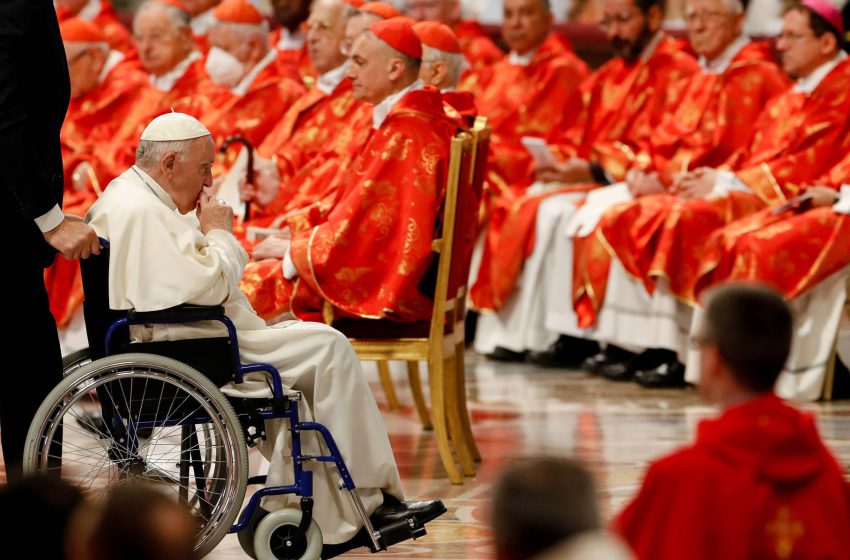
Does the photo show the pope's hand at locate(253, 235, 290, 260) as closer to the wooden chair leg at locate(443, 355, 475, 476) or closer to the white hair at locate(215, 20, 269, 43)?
the wooden chair leg at locate(443, 355, 475, 476)

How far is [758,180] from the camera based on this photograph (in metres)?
6.14

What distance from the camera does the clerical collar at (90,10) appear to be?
28.8 feet

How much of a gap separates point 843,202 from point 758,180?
0.46 meters

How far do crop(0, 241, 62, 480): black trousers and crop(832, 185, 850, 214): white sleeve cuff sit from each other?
3.46 meters

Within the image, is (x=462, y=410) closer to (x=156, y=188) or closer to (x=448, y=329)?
(x=448, y=329)

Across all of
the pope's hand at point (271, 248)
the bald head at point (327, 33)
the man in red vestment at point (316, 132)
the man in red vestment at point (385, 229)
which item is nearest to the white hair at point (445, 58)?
the man in red vestment at point (316, 132)

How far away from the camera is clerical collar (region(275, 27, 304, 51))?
7723 millimetres

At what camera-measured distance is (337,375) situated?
339 cm

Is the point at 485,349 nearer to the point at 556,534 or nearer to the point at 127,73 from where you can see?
the point at 127,73

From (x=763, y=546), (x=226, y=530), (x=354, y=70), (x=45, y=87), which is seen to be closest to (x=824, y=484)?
(x=763, y=546)

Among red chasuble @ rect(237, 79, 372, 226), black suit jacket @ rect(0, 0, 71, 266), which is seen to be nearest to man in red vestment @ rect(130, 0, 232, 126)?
red chasuble @ rect(237, 79, 372, 226)

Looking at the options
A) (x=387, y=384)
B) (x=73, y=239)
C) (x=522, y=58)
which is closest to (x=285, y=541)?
(x=73, y=239)

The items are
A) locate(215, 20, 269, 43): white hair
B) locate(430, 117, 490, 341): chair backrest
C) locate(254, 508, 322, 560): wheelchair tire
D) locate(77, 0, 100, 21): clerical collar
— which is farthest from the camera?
locate(77, 0, 100, 21): clerical collar

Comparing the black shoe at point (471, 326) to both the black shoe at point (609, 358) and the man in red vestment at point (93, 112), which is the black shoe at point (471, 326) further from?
the man in red vestment at point (93, 112)
